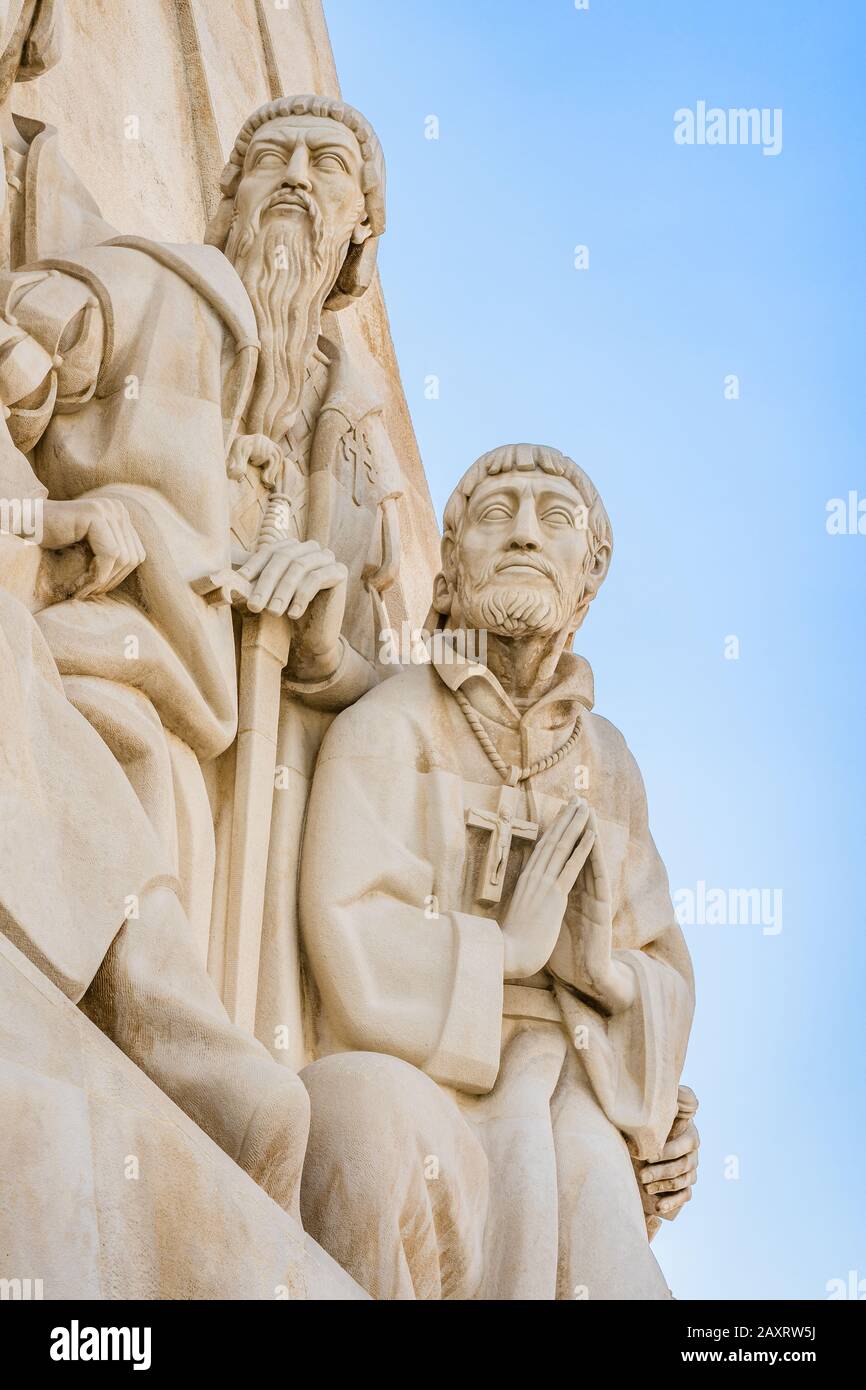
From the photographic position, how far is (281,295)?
21.5ft

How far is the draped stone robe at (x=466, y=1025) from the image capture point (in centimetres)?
526

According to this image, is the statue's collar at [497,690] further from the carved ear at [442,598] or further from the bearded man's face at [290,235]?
the bearded man's face at [290,235]

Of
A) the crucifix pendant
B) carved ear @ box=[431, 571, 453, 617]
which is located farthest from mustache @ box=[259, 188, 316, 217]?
the crucifix pendant

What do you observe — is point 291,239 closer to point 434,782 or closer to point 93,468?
point 93,468

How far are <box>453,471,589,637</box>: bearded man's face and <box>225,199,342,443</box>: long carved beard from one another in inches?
22.8

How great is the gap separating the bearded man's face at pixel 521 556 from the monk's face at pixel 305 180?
0.86m

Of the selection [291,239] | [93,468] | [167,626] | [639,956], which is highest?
[291,239]

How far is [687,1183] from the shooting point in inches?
246

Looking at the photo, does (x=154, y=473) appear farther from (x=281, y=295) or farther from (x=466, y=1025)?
(x=466, y=1025)

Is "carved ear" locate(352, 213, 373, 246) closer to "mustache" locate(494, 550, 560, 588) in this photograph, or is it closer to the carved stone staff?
the carved stone staff

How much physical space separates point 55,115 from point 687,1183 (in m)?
3.72

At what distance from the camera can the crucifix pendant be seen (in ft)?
19.9

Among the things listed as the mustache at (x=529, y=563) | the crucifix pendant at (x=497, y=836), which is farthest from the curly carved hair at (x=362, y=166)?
the crucifix pendant at (x=497, y=836)
